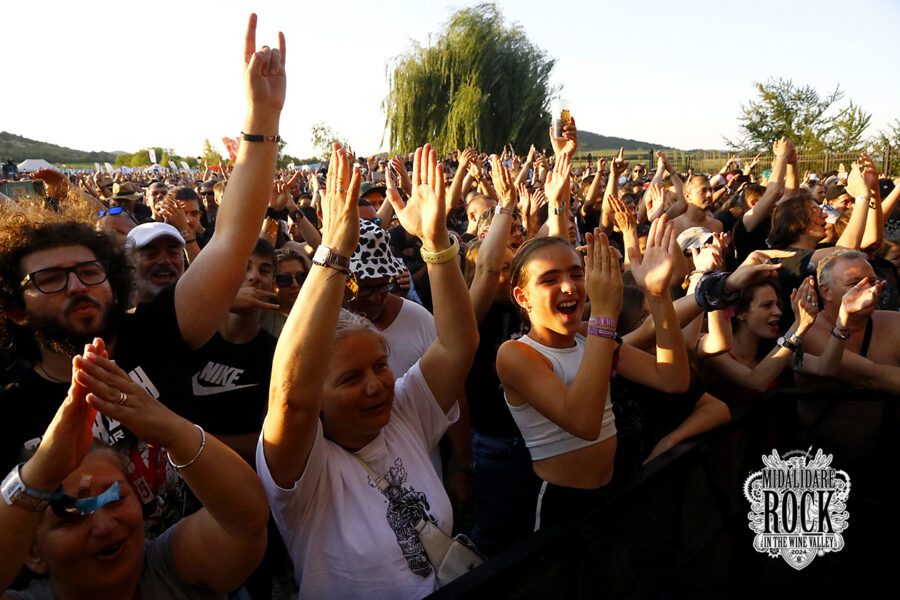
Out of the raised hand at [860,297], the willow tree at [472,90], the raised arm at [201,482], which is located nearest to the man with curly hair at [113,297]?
the raised arm at [201,482]

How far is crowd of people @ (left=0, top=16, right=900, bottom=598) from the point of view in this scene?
1.36m

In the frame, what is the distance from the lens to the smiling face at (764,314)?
10.0ft

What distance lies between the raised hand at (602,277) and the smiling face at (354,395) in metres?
0.73

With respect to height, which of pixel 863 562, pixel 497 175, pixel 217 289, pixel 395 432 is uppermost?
pixel 497 175

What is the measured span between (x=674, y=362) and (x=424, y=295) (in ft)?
7.57

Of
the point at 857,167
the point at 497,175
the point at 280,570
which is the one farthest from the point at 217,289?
the point at 857,167

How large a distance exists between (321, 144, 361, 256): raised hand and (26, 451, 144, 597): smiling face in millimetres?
725

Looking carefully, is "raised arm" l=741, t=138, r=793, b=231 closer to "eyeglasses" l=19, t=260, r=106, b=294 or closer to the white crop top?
the white crop top

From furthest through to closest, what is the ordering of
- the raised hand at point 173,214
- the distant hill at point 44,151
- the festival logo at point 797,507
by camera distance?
the distant hill at point 44,151, the raised hand at point 173,214, the festival logo at point 797,507

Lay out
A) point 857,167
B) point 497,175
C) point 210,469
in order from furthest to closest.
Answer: point 857,167 → point 497,175 → point 210,469

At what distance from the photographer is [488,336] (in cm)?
313

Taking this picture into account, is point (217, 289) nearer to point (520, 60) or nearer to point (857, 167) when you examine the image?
point (857, 167)

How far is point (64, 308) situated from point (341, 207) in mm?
837

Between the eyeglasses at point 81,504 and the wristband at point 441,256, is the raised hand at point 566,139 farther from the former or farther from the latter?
the eyeglasses at point 81,504
